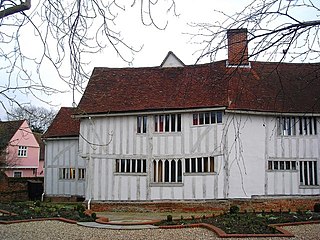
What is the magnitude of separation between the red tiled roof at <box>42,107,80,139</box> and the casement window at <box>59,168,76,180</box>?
2.26m

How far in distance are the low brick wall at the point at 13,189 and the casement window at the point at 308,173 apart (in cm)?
1868

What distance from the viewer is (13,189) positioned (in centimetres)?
3003

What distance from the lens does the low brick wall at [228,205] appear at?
68.0ft

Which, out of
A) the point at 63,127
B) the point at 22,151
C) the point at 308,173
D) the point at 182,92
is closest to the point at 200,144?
the point at 182,92

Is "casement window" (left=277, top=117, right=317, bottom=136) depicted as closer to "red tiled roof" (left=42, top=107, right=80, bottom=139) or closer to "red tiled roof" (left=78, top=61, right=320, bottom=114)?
"red tiled roof" (left=78, top=61, right=320, bottom=114)

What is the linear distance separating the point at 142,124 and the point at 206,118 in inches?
133

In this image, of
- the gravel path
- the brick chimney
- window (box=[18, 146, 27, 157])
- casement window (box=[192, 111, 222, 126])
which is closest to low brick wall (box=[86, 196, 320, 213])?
casement window (box=[192, 111, 222, 126])

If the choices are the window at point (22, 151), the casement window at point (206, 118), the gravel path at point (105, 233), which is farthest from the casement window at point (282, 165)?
the window at point (22, 151)

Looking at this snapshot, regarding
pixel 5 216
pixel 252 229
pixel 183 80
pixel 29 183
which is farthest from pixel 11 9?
pixel 29 183

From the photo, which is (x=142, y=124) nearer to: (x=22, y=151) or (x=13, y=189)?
(x=13, y=189)

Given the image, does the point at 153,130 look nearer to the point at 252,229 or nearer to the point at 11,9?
the point at 252,229

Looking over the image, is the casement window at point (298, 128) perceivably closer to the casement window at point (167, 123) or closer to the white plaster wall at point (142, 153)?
the white plaster wall at point (142, 153)

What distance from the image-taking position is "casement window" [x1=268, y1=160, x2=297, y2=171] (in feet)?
70.7

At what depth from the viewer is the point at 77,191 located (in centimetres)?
2748
